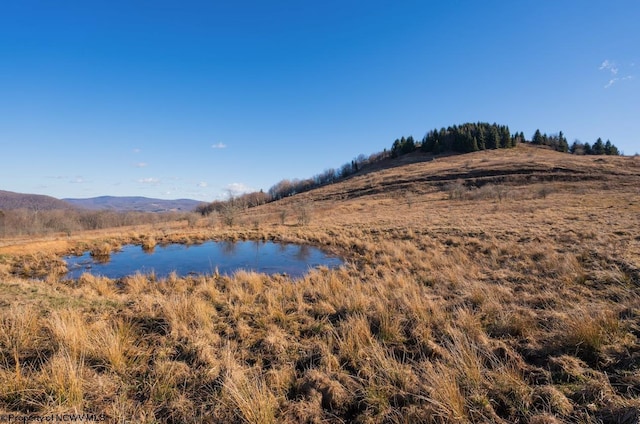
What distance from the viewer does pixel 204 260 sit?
15.0 meters

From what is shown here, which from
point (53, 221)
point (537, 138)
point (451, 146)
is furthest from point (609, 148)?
point (53, 221)

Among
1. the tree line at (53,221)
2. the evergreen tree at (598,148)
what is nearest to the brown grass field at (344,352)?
the tree line at (53,221)

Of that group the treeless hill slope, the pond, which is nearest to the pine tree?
the treeless hill slope

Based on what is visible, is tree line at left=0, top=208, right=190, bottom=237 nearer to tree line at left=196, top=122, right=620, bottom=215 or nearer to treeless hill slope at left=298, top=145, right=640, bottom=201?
tree line at left=196, top=122, right=620, bottom=215

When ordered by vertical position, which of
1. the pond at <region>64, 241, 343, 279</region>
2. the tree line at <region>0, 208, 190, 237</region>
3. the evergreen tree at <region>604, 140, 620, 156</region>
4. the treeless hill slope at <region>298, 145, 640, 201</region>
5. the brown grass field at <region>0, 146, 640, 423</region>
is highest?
the evergreen tree at <region>604, 140, 620, 156</region>

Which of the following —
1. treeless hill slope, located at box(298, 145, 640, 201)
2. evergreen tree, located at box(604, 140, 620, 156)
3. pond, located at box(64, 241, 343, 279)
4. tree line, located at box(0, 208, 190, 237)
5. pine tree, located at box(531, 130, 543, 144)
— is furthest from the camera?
pine tree, located at box(531, 130, 543, 144)

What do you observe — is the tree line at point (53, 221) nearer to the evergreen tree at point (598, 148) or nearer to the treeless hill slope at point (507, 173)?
the treeless hill slope at point (507, 173)

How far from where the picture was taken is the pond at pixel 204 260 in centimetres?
1250

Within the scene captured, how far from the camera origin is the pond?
12.5 m

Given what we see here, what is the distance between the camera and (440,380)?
2.93m

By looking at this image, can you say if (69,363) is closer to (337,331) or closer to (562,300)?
(337,331)

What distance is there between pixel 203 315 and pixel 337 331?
259 centimetres

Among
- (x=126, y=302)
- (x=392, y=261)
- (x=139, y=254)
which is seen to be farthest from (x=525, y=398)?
(x=139, y=254)

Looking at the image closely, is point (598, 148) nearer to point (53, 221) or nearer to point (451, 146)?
point (451, 146)
